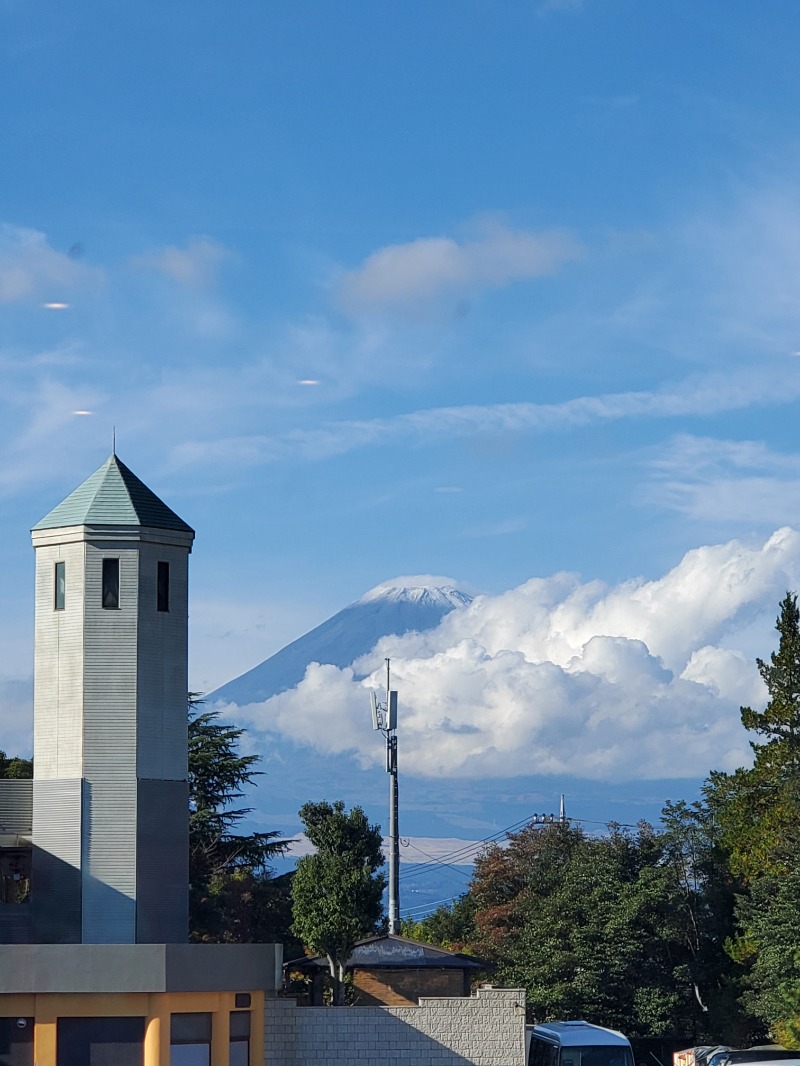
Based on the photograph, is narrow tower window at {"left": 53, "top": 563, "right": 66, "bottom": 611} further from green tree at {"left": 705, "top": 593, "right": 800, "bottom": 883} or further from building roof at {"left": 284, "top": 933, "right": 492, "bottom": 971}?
Answer: green tree at {"left": 705, "top": 593, "right": 800, "bottom": 883}

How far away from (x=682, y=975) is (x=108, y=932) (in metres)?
21.4

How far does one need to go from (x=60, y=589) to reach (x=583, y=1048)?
16.5 m

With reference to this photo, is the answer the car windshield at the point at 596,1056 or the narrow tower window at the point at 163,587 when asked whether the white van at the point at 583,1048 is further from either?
the narrow tower window at the point at 163,587

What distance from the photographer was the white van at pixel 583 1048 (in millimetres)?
36375

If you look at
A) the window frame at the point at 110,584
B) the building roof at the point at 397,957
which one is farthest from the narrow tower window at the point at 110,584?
the building roof at the point at 397,957

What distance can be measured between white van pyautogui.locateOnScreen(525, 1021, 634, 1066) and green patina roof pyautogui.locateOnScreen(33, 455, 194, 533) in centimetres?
1532

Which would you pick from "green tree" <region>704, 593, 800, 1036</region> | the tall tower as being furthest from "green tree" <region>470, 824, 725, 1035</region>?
the tall tower

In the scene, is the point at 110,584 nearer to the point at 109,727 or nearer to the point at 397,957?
the point at 109,727

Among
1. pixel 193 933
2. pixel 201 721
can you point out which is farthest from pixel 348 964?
pixel 201 721

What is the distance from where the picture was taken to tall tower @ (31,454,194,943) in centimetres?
3803

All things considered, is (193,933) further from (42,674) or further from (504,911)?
(42,674)

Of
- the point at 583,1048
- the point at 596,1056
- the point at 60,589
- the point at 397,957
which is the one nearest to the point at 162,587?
the point at 60,589

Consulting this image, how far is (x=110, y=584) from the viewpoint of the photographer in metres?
39.2

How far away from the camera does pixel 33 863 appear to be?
3844 cm
